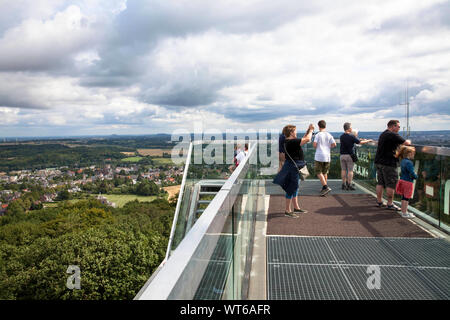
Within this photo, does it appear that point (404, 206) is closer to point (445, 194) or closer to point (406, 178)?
point (406, 178)

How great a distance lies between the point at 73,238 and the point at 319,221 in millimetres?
41566

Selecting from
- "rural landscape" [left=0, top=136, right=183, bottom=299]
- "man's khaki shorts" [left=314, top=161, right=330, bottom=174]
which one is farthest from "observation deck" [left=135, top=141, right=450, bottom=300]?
"rural landscape" [left=0, top=136, right=183, bottom=299]

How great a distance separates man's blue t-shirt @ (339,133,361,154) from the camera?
8.23m

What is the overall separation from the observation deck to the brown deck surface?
2 centimetres

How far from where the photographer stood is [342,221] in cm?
589

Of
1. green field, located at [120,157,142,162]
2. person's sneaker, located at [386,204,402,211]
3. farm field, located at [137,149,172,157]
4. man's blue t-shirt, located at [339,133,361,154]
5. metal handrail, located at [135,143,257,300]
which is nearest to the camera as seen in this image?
metal handrail, located at [135,143,257,300]

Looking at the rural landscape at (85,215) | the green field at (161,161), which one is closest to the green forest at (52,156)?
the rural landscape at (85,215)

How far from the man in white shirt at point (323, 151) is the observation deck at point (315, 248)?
54 centimetres

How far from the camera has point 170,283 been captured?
42.3 inches

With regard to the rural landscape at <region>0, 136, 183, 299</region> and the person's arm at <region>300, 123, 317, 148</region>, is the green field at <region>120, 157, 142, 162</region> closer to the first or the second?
the rural landscape at <region>0, 136, 183, 299</region>

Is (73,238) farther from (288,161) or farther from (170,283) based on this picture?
(170,283)

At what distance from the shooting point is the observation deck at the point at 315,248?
5.01 ft

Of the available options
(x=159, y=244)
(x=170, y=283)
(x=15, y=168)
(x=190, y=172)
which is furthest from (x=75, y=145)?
(x=170, y=283)
